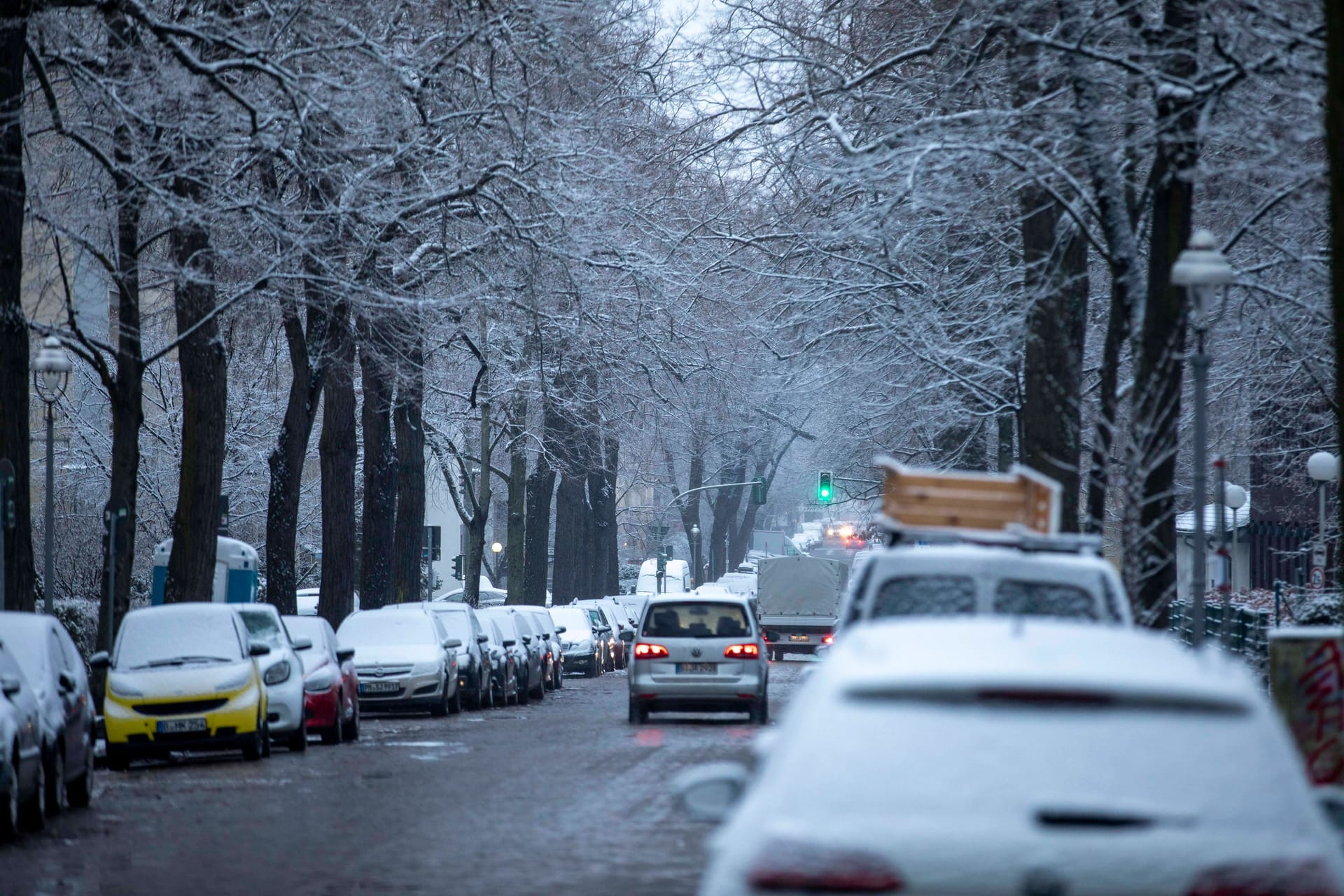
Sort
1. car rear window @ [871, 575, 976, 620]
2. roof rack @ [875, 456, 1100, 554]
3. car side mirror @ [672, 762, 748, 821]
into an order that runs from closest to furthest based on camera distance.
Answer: car side mirror @ [672, 762, 748, 821] → roof rack @ [875, 456, 1100, 554] → car rear window @ [871, 575, 976, 620]

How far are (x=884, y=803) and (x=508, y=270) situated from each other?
956 inches

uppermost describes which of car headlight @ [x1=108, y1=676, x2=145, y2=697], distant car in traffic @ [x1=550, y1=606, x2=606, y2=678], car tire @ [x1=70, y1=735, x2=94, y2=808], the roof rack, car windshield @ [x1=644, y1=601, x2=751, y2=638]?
the roof rack

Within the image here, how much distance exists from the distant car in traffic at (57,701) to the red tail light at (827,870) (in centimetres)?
1146

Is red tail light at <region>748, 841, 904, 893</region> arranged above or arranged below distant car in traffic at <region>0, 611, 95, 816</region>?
above

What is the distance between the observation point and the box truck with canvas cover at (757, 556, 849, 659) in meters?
59.6

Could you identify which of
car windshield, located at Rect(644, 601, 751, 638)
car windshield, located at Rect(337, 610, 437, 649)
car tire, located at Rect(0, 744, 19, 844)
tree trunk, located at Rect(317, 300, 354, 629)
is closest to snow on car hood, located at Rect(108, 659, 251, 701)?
car tire, located at Rect(0, 744, 19, 844)

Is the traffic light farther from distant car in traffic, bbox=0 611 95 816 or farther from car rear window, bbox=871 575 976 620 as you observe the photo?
car rear window, bbox=871 575 976 620

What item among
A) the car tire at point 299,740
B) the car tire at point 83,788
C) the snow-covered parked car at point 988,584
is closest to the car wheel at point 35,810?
the car tire at point 83,788

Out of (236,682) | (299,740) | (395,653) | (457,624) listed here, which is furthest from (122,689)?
(457,624)

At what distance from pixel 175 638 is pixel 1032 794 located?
17.9 metres

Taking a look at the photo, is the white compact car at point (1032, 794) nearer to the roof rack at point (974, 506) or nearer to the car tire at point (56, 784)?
the roof rack at point (974, 506)

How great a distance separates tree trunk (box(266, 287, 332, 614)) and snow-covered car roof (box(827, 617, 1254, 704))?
26132 millimetres

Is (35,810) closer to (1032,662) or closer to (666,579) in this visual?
(1032,662)

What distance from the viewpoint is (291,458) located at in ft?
106
